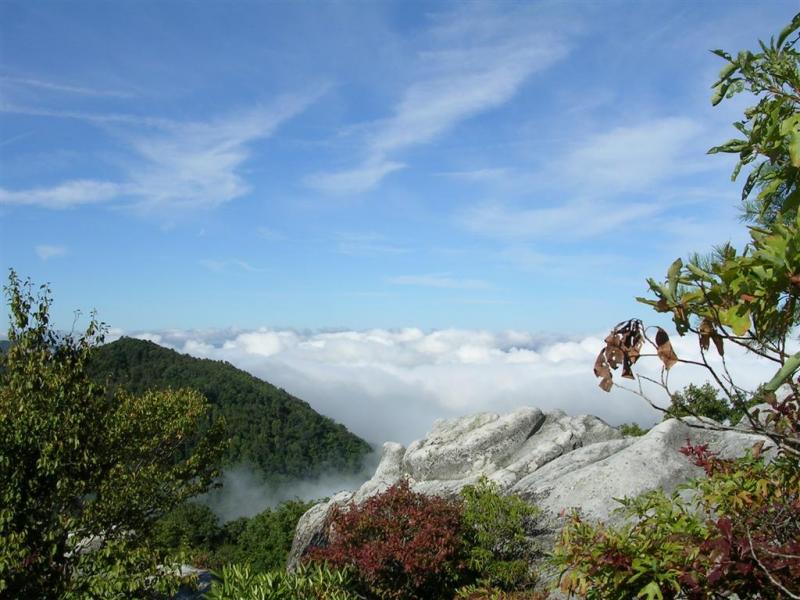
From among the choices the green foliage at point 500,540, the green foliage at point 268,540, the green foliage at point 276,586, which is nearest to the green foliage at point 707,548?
the green foliage at point 276,586

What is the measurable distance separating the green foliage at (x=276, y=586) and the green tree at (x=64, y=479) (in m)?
1.96

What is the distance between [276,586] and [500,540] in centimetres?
683

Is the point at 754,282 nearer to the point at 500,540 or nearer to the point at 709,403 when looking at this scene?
the point at 500,540

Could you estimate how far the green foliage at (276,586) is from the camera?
7.55 metres

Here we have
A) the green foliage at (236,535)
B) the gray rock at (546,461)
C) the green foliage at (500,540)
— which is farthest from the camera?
the green foliage at (236,535)

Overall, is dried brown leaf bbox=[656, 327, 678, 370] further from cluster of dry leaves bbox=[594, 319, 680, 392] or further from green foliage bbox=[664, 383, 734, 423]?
green foliage bbox=[664, 383, 734, 423]

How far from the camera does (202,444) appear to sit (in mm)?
18172

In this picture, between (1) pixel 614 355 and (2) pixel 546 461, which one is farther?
(2) pixel 546 461

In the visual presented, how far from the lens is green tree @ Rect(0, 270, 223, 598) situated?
9.00 metres

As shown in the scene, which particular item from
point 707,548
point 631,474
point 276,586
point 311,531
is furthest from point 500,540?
point 707,548

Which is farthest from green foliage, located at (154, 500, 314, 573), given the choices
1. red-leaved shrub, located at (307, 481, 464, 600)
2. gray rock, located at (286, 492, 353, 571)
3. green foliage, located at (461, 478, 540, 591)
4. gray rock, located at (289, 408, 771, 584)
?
green foliage, located at (461, 478, 540, 591)

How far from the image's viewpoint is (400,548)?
39.4 feet

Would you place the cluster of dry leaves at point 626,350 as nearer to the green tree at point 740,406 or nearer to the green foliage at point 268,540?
the green tree at point 740,406

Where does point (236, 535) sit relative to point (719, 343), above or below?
below
